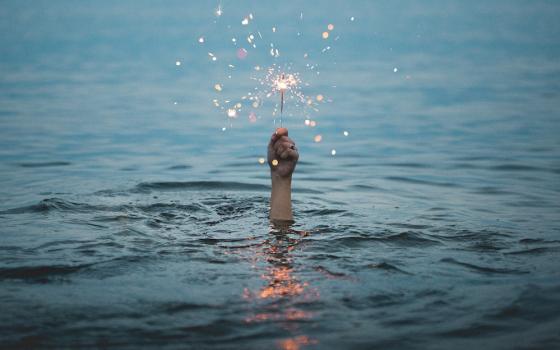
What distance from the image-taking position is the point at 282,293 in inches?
270

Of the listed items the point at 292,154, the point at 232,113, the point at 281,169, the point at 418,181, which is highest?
the point at 232,113

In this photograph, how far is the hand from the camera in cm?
900

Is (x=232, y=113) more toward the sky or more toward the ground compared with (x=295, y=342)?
more toward the sky

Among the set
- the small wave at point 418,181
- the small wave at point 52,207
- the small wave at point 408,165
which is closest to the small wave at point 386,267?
the small wave at point 52,207

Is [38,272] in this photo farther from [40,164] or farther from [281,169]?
[40,164]

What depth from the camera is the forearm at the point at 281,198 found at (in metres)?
9.22

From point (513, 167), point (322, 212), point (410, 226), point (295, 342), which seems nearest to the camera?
point (295, 342)

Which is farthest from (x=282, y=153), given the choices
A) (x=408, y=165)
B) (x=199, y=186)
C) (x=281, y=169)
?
(x=408, y=165)

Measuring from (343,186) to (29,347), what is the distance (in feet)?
23.9

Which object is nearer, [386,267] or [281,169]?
[386,267]

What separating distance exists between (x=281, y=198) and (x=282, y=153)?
625mm

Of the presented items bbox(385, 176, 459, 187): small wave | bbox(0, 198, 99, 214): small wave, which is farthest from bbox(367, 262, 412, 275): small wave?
bbox(385, 176, 459, 187): small wave

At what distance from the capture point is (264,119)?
68.0 feet

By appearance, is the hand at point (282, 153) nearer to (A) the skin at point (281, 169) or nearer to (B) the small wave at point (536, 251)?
(A) the skin at point (281, 169)
